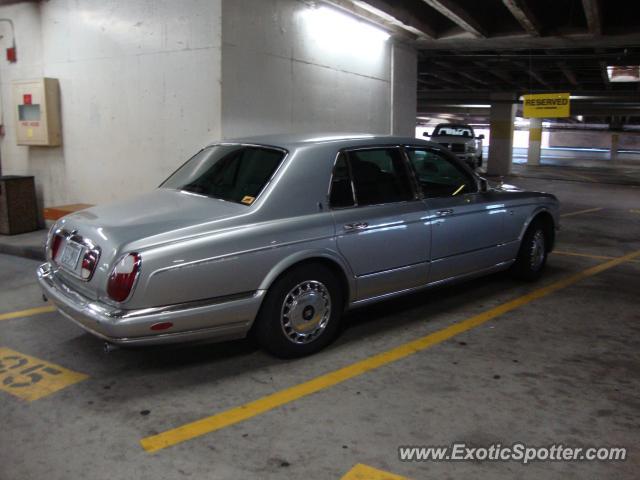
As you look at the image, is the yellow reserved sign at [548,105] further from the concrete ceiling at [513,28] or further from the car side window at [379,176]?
the car side window at [379,176]

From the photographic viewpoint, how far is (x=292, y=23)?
7777mm

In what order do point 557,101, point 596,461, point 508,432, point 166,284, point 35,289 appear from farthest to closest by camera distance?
point 557,101 < point 35,289 < point 166,284 < point 508,432 < point 596,461

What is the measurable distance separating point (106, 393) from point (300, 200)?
1.83 metres

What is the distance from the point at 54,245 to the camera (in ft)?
13.7

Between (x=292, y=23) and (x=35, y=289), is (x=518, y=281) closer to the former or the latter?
(x=292, y=23)

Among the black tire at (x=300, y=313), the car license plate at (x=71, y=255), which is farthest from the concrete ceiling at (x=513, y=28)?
the car license plate at (x=71, y=255)

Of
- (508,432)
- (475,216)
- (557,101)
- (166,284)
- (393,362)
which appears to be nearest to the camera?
(508,432)

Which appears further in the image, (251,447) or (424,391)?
(424,391)

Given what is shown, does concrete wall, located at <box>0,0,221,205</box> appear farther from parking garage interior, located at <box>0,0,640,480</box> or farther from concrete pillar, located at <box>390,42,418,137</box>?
concrete pillar, located at <box>390,42,418,137</box>

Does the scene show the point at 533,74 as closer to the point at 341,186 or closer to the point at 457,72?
the point at 457,72

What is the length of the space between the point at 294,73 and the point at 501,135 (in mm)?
20748

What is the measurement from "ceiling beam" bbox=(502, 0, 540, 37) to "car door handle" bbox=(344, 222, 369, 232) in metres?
5.99

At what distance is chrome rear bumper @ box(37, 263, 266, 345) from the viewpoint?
3422 millimetres

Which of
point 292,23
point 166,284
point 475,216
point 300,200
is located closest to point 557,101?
point 292,23
